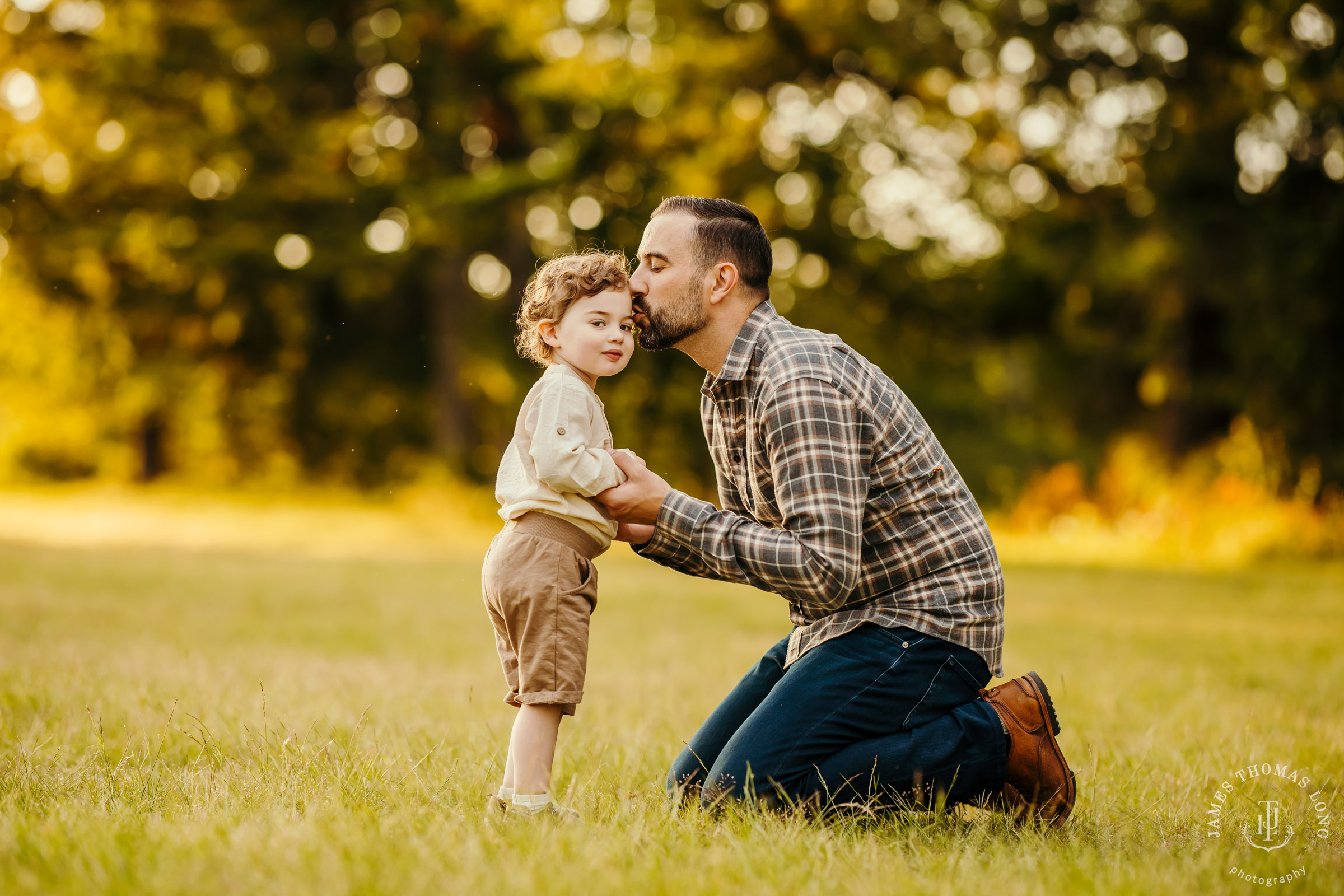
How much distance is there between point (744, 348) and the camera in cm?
328

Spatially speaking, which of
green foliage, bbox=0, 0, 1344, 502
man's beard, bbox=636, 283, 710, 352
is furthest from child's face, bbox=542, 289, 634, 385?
green foliage, bbox=0, 0, 1344, 502

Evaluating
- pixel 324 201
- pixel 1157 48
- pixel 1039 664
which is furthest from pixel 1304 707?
pixel 324 201

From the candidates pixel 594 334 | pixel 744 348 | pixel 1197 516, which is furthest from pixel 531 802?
pixel 1197 516

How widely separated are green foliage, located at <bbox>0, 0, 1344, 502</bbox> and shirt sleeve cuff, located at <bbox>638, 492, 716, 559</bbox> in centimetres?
1228

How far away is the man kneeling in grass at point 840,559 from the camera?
3008 millimetres

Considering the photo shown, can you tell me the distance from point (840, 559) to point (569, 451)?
0.78m

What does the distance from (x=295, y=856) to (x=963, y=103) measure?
17308 mm

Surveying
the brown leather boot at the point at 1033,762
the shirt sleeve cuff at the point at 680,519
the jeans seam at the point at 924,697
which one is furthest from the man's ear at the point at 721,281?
the brown leather boot at the point at 1033,762

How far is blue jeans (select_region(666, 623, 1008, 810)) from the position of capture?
3100 millimetres

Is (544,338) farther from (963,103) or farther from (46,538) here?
(963,103)

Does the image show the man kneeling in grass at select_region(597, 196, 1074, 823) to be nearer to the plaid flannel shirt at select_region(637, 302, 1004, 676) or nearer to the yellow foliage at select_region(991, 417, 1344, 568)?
the plaid flannel shirt at select_region(637, 302, 1004, 676)
